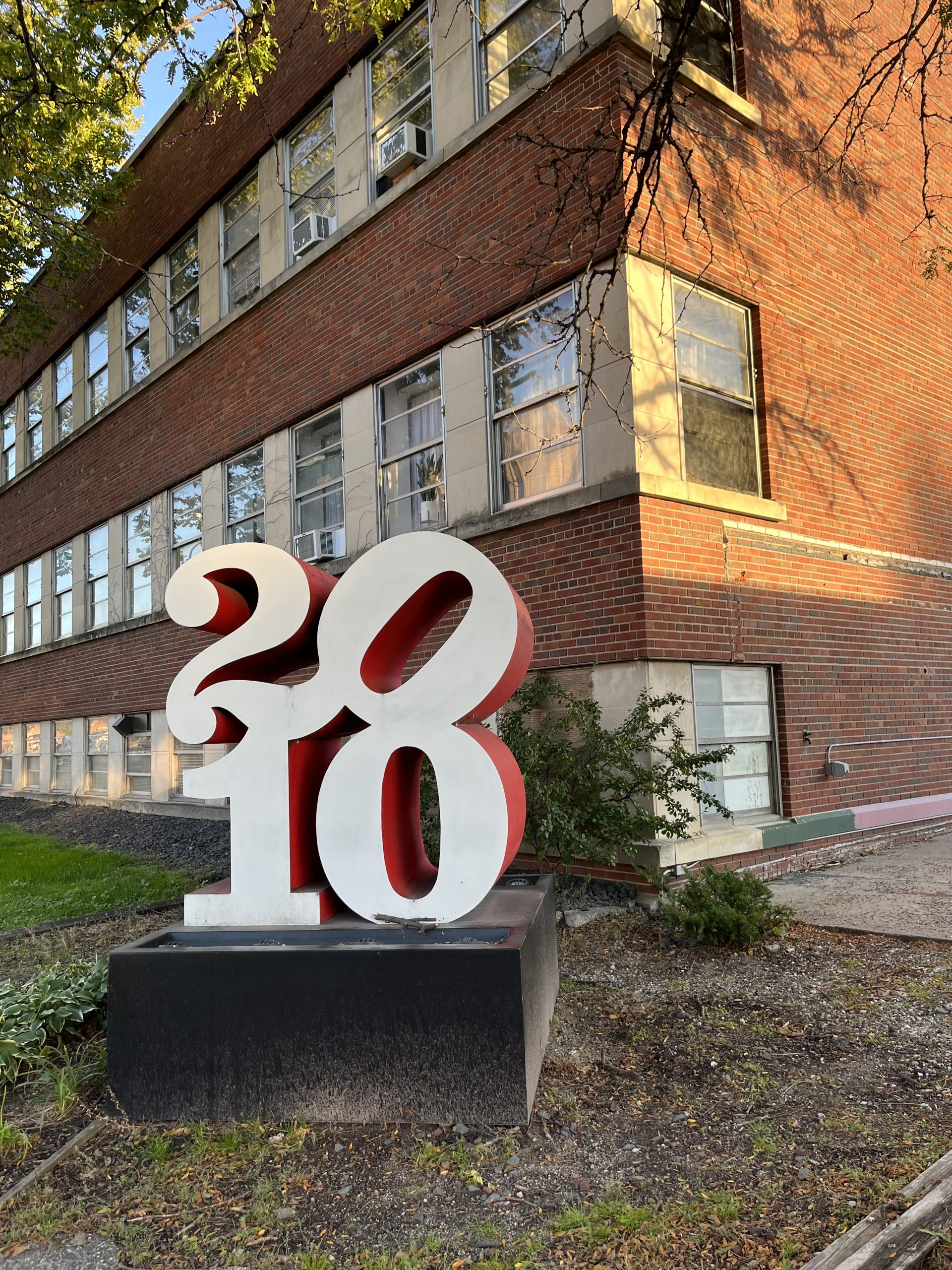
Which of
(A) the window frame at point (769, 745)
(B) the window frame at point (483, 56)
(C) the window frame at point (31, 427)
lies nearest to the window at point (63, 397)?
(C) the window frame at point (31, 427)

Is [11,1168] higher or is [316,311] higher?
[316,311]

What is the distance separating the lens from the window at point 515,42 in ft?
26.3

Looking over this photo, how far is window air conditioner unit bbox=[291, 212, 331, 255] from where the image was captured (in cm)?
1037

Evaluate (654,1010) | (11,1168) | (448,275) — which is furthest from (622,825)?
(448,275)

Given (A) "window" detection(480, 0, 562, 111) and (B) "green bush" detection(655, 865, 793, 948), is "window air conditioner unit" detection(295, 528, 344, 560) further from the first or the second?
(B) "green bush" detection(655, 865, 793, 948)

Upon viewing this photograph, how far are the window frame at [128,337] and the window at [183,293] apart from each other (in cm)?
66

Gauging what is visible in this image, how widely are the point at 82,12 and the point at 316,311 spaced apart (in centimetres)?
340

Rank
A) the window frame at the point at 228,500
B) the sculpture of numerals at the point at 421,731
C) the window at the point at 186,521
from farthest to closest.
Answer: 1. the window at the point at 186,521
2. the window frame at the point at 228,500
3. the sculpture of numerals at the point at 421,731

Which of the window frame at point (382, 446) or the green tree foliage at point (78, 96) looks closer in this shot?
the green tree foliage at point (78, 96)

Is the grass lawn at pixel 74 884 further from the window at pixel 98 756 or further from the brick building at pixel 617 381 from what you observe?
the window at pixel 98 756

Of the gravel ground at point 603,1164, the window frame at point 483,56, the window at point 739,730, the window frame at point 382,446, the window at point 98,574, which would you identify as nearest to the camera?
the gravel ground at point 603,1164

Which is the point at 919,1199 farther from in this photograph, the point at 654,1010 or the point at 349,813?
the point at 349,813

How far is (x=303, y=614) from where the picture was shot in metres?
4.00

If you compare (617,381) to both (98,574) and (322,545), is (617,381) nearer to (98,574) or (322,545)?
(322,545)
